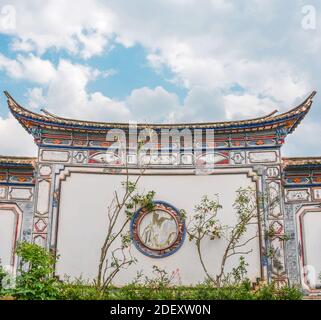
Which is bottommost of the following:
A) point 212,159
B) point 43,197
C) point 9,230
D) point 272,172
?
point 9,230

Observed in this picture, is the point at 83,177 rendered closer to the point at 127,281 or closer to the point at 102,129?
the point at 102,129

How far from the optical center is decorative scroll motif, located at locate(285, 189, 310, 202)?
12391 millimetres

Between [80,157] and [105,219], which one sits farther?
[80,157]

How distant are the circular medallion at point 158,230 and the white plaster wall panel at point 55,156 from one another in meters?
2.63

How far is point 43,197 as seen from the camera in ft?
40.9

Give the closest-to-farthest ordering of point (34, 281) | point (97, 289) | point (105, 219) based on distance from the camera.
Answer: point (34, 281) → point (97, 289) → point (105, 219)

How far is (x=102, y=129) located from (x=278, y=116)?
5015 mm

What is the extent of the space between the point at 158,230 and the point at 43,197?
10.9 feet

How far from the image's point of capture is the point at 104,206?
12391 millimetres

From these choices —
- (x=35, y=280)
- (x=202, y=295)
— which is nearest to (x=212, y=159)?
(x=202, y=295)

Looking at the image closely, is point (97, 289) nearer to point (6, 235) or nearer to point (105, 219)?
point (105, 219)

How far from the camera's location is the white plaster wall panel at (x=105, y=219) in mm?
11891

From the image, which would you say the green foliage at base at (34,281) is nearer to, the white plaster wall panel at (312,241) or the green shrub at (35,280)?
the green shrub at (35,280)

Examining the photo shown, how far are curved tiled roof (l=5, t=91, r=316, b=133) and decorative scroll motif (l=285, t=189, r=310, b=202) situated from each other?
1742mm
